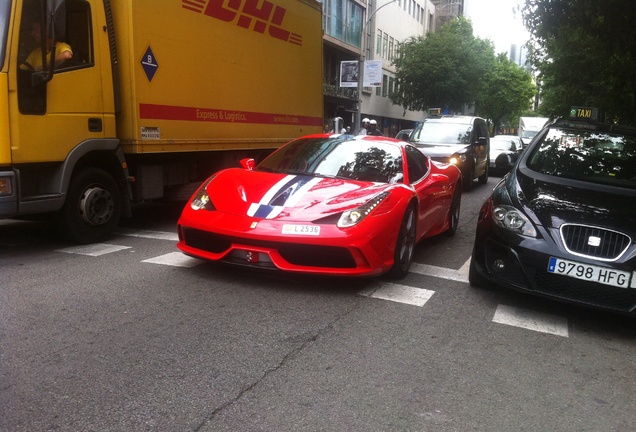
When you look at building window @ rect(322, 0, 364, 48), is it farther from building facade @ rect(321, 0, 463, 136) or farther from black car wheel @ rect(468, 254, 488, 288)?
black car wheel @ rect(468, 254, 488, 288)

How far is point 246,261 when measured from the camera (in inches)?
190

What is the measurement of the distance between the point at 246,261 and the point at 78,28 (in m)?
3.45

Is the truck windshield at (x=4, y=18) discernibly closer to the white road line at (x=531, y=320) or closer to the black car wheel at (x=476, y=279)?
the black car wheel at (x=476, y=279)

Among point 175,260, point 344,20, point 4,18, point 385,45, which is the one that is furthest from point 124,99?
point 385,45

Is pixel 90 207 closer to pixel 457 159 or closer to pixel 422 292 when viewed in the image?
pixel 422 292

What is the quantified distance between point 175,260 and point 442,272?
2634mm

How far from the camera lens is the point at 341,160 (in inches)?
236

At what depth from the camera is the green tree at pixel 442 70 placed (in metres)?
38.6

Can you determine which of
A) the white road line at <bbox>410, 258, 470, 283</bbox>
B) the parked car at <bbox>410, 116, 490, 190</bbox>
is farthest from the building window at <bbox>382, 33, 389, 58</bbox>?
the white road line at <bbox>410, 258, 470, 283</bbox>

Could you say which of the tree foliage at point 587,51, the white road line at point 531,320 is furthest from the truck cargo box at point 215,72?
the tree foliage at point 587,51

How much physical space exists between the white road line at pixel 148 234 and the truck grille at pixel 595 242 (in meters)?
4.40

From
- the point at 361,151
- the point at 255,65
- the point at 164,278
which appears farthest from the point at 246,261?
the point at 255,65

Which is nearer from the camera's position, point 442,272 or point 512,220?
point 512,220

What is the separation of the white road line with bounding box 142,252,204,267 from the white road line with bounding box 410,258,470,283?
7.04 feet
